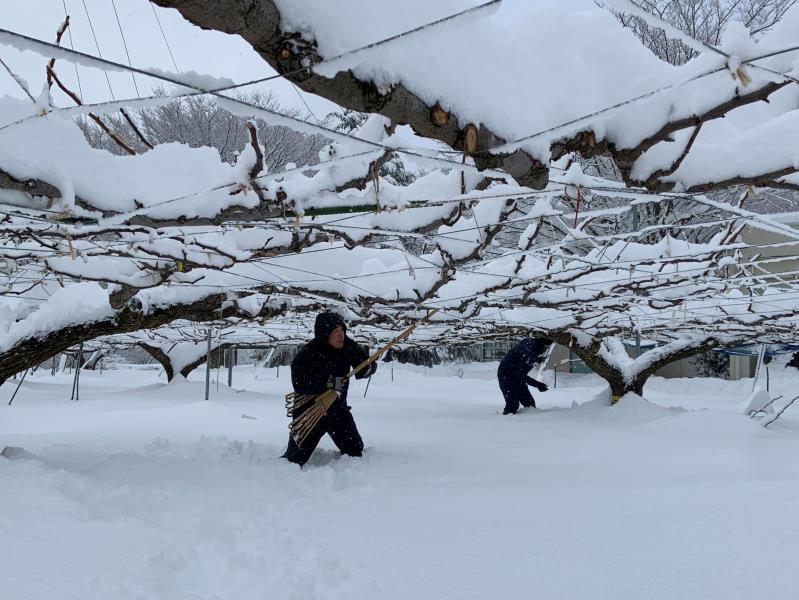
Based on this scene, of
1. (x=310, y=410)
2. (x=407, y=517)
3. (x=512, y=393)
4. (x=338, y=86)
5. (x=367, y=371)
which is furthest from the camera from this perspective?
(x=512, y=393)

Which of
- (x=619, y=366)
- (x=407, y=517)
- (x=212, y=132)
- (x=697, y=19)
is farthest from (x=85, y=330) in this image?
(x=697, y=19)

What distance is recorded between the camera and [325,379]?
19.1 feet

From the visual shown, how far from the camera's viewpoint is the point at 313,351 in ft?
19.1

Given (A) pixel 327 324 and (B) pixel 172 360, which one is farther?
(B) pixel 172 360

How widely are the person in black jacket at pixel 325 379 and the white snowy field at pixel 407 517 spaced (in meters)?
0.20

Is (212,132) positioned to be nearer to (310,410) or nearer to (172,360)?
(172,360)

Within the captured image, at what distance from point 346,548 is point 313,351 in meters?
2.81

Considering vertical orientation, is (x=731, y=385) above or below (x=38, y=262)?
below

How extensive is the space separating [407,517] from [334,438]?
7.58ft

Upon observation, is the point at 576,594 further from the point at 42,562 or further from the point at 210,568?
the point at 42,562

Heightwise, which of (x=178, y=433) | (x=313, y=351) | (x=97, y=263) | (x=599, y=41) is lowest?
(x=178, y=433)

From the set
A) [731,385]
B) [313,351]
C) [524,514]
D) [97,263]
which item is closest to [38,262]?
[97,263]

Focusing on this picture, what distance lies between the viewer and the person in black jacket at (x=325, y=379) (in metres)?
5.71

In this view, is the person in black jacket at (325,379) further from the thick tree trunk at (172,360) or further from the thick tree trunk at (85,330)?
the thick tree trunk at (172,360)
